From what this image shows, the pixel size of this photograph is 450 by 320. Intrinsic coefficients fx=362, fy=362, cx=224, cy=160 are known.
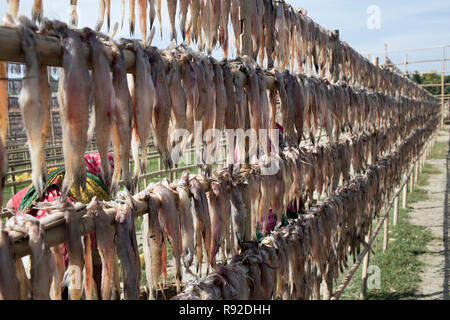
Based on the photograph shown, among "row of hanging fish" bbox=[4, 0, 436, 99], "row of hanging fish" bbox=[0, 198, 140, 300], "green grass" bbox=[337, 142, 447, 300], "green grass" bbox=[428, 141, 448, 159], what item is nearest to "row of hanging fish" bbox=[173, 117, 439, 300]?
"row of hanging fish" bbox=[0, 198, 140, 300]

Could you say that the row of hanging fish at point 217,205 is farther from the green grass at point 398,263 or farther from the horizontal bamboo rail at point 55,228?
the green grass at point 398,263

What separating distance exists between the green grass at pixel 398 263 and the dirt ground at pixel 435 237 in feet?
0.28

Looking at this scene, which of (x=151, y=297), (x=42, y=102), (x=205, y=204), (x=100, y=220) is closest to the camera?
(x=42, y=102)

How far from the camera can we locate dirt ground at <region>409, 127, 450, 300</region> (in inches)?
152

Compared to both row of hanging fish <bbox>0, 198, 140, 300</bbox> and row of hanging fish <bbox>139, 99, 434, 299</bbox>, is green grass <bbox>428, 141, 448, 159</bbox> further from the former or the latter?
row of hanging fish <bbox>0, 198, 140, 300</bbox>

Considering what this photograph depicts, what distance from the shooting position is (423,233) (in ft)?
17.6

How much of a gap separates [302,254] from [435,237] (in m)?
4.27

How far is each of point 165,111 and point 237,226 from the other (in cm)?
67

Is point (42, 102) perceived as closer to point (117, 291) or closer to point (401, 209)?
point (117, 291)

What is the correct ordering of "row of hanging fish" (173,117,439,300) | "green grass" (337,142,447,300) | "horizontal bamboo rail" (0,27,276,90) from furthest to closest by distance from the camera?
"green grass" (337,142,447,300) < "row of hanging fish" (173,117,439,300) < "horizontal bamboo rail" (0,27,276,90)

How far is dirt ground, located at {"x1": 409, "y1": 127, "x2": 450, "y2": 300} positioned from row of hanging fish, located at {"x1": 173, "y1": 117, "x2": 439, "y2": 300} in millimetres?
1165
